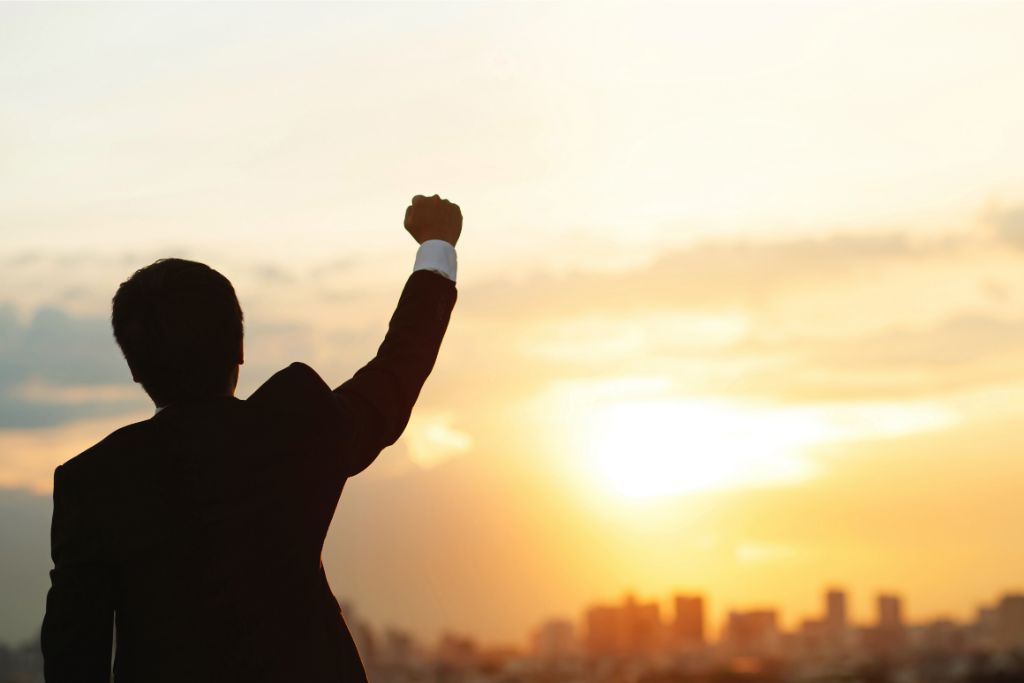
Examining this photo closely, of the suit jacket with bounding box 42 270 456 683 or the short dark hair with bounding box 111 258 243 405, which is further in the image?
the short dark hair with bounding box 111 258 243 405

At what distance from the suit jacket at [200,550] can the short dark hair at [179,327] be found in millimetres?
96

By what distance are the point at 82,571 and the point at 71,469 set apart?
0.22 meters

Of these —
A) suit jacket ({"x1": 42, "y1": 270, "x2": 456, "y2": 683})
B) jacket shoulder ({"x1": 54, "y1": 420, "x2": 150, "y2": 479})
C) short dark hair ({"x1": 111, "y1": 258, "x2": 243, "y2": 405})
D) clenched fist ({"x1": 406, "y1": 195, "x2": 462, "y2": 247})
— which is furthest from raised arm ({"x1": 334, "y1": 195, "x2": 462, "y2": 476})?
jacket shoulder ({"x1": 54, "y1": 420, "x2": 150, "y2": 479})

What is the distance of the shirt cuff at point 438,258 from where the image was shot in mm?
3832

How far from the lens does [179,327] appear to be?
11.0 feet

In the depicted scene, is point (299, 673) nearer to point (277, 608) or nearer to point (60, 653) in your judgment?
point (277, 608)

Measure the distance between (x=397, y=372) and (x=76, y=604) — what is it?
0.89 m

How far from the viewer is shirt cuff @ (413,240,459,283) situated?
383 cm

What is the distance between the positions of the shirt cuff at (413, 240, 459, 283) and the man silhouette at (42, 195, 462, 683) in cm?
58

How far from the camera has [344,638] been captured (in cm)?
334

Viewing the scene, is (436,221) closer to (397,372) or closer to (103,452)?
(397,372)

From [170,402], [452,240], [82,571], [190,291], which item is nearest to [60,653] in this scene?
[82,571]

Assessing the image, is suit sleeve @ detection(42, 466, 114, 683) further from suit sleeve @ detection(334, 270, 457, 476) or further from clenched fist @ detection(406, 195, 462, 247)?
clenched fist @ detection(406, 195, 462, 247)

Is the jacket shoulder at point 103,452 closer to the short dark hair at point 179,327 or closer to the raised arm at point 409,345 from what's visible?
the short dark hair at point 179,327
